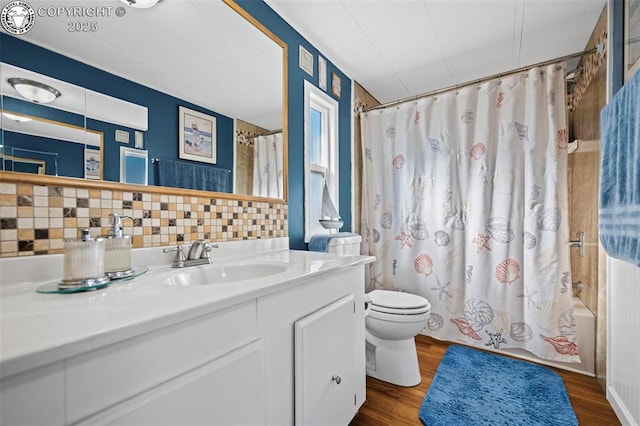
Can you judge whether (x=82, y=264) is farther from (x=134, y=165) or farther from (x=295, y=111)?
(x=295, y=111)

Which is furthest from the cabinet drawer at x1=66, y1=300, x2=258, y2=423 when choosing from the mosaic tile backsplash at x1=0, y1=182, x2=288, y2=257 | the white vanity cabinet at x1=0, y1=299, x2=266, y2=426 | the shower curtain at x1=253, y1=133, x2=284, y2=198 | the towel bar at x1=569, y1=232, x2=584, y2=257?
the towel bar at x1=569, y1=232, x2=584, y2=257

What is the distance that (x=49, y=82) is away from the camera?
0.82 m

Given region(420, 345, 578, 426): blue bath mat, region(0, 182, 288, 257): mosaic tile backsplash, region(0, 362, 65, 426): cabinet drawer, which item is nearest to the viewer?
region(0, 362, 65, 426): cabinet drawer

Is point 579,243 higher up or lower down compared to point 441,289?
higher up

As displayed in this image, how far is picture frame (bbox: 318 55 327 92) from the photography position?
6.66 feet

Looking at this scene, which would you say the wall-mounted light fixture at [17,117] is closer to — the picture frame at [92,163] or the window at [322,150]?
the picture frame at [92,163]

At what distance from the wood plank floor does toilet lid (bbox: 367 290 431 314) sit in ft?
1.47

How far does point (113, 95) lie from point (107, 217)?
43cm

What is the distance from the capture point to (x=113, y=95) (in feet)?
3.15

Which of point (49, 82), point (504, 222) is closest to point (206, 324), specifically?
point (49, 82)

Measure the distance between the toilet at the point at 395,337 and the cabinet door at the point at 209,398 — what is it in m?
1.00

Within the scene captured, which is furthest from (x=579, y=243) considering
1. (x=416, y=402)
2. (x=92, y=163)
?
(x=92, y=163)

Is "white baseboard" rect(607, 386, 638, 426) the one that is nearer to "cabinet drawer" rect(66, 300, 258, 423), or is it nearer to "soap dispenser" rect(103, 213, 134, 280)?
"cabinet drawer" rect(66, 300, 258, 423)

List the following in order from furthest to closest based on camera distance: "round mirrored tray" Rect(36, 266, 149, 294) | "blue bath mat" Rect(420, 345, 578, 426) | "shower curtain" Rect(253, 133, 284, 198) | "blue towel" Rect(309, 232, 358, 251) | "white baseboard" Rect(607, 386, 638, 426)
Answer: "blue towel" Rect(309, 232, 358, 251) → "shower curtain" Rect(253, 133, 284, 198) → "blue bath mat" Rect(420, 345, 578, 426) → "white baseboard" Rect(607, 386, 638, 426) → "round mirrored tray" Rect(36, 266, 149, 294)
